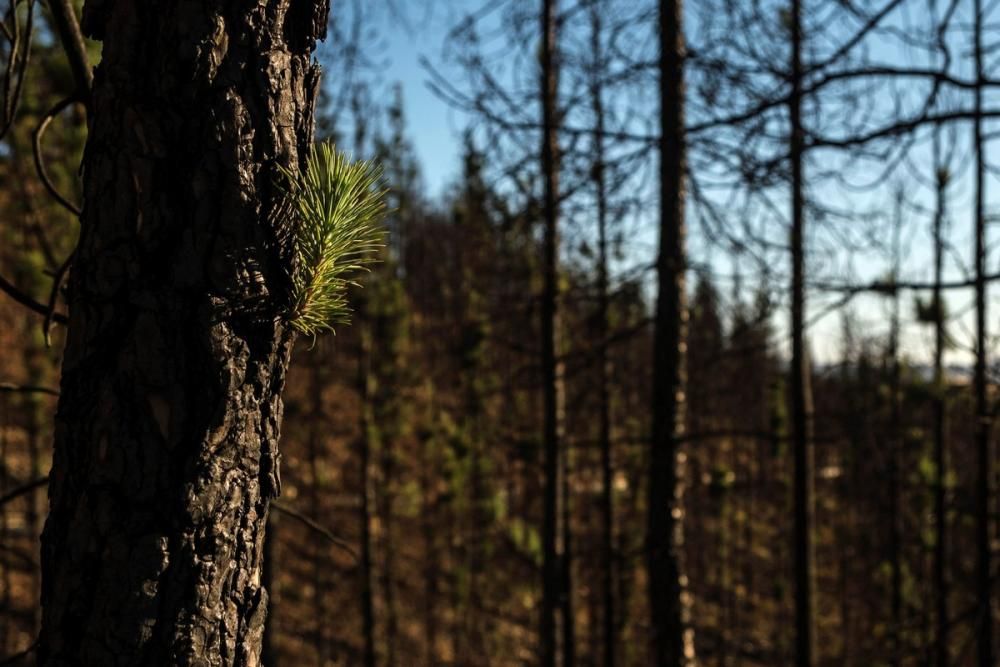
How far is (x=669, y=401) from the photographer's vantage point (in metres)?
5.19

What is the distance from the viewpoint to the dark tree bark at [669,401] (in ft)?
16.3

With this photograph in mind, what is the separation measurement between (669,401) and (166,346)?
434cm

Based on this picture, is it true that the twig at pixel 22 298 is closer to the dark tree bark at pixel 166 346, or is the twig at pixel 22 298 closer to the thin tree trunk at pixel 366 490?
the dark tree bark at pixel 166 346

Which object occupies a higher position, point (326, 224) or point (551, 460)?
point (326, 224)

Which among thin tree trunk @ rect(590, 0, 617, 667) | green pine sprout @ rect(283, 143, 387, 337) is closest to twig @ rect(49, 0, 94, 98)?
green pine sprout @ rect(283, 143, 387, 337)

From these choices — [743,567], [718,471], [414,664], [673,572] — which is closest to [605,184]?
[673,572]

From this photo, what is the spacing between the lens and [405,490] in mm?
16469

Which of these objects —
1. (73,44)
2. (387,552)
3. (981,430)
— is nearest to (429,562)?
(387,552)

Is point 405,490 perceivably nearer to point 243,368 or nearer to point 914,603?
point 914,603

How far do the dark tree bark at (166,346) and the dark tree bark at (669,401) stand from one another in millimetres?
4022

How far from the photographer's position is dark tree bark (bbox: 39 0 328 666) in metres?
1.13

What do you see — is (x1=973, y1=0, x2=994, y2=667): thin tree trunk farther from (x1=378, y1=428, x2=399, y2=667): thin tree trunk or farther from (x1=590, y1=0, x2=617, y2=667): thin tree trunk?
(x1=378, y1=428, x2=399, y2=667): thin tree trunk

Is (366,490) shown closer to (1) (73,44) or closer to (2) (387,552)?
(2) (387,552)

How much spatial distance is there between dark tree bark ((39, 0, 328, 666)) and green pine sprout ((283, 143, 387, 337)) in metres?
0.05
